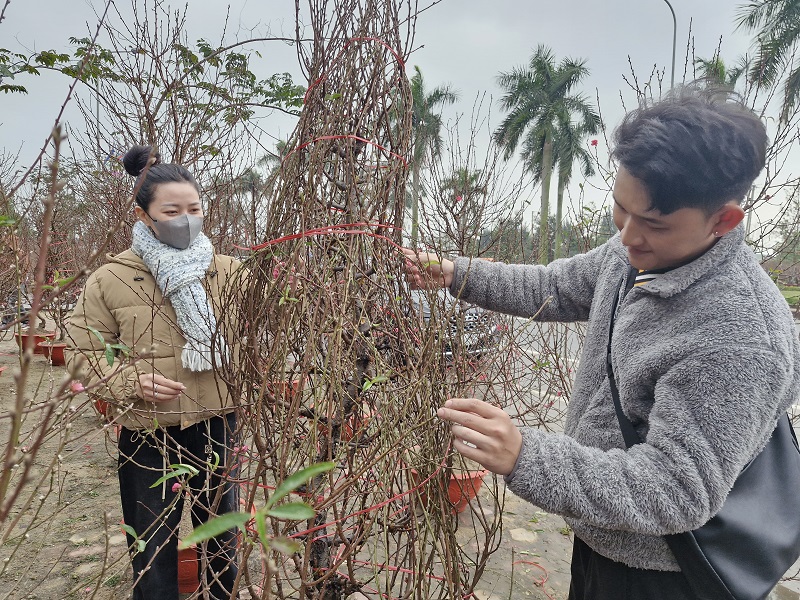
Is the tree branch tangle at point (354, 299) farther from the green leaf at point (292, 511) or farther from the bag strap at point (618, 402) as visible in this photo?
the green leaf at point (292, 511)

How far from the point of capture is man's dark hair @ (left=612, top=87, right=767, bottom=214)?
1038 millimetres

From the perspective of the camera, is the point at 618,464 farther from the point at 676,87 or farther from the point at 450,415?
the point at 676,87

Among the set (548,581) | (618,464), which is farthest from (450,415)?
(548,581)

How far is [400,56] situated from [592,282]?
2.93 feet

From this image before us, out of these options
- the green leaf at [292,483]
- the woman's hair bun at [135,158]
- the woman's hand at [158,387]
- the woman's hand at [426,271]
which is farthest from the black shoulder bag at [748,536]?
the woman's hair bun at [135,158]

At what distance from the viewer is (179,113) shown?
4055mm

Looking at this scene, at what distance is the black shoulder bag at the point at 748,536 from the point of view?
108cm

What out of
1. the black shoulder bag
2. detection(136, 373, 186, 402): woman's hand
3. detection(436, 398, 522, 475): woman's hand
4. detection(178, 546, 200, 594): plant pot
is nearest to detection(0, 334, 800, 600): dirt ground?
detection(178, 546, 200, 594): plant pot

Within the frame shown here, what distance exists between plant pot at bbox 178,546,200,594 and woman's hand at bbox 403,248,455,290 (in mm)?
1673

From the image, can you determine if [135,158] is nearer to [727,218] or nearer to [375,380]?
[375,380]

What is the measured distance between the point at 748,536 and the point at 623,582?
311 millimetres

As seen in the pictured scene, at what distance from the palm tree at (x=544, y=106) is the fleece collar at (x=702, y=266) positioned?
22.2 m

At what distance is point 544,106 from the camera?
920 inches

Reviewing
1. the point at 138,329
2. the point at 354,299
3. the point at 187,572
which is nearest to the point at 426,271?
the point at 354,299
